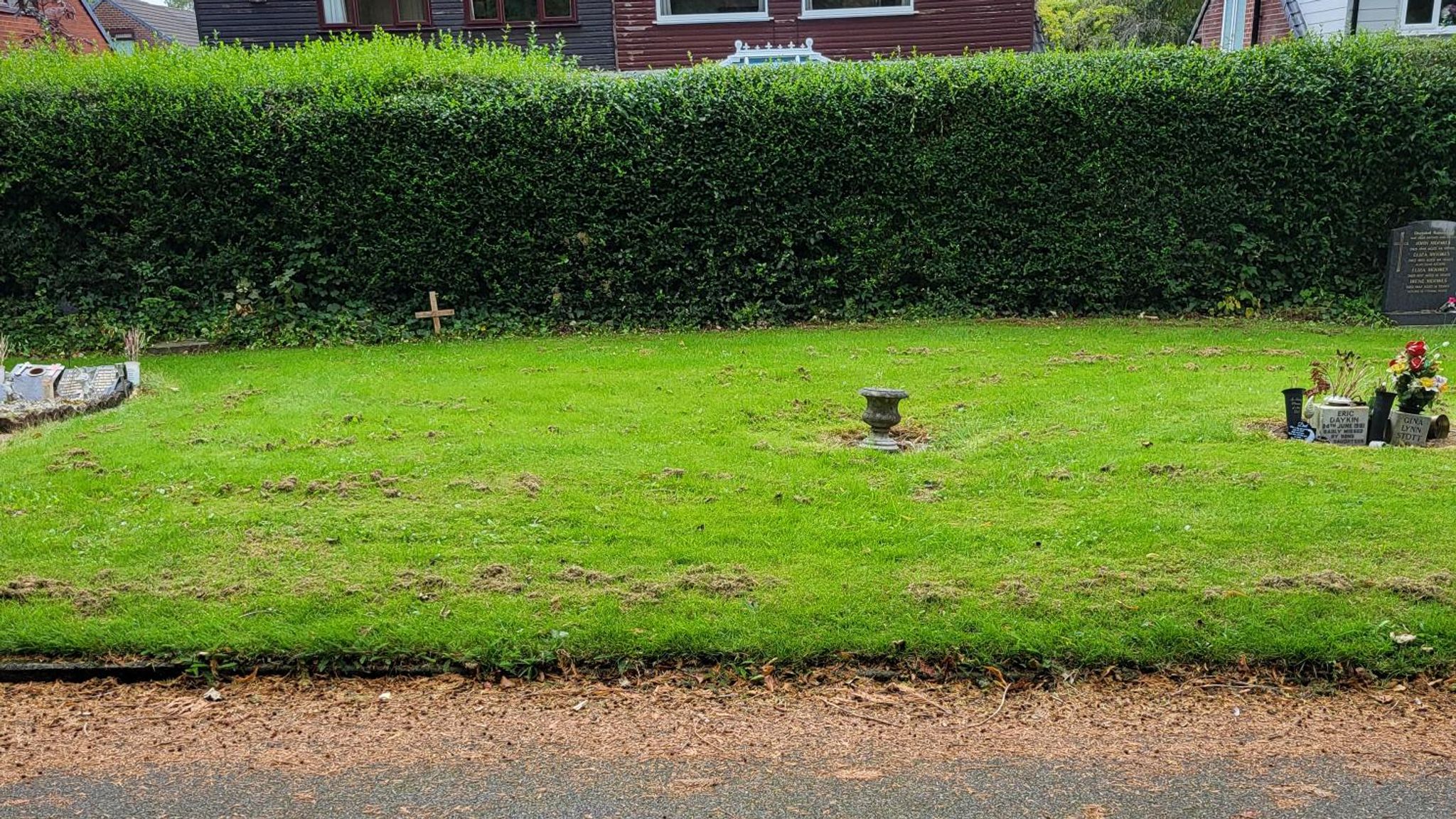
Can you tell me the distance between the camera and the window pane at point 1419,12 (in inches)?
707

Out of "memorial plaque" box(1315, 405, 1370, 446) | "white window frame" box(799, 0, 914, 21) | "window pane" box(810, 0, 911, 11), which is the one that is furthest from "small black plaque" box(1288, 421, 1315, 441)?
"window pane" box(810, 0, 911, 11)

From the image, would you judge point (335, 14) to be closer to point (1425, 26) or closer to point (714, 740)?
point (1425, 26)

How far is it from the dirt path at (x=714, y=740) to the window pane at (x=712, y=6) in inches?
718

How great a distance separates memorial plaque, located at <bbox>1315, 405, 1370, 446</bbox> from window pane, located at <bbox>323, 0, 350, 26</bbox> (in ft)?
65.3

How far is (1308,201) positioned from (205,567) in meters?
12.5

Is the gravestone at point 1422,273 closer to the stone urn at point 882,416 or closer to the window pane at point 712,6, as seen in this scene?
the stone urn at point 882,416

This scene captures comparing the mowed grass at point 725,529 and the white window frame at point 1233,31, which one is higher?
the white window frame at point 1233,31

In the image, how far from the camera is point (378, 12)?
21125 millimetres

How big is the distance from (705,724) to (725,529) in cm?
169

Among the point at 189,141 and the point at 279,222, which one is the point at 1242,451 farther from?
the point at 189,141

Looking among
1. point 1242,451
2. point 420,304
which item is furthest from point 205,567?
point 420,304

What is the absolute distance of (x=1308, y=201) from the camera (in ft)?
41.0

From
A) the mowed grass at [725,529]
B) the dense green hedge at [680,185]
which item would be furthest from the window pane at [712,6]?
the mowed grass at [725,529]

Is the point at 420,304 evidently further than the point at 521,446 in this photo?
Yes
